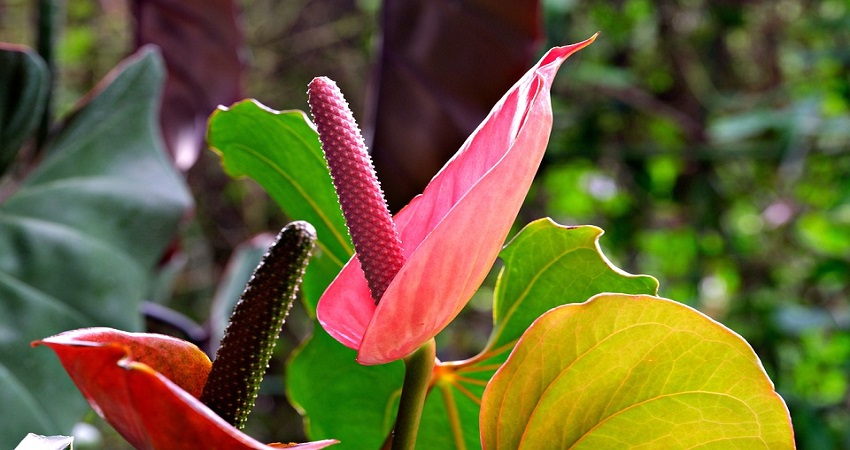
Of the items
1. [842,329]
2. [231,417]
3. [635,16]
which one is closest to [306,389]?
[231,417]

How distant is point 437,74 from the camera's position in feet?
1.54

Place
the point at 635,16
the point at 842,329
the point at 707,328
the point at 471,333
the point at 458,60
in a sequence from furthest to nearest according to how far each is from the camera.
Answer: the point at 471,333 < the point at 635,16 < the point at 842,329 < the point at 458,60 < the point at 707,328

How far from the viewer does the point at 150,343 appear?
0.21 metres

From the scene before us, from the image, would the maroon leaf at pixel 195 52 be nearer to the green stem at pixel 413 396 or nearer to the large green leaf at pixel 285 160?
the large green leaf at pixel 285 160

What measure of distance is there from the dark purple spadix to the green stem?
0.03 meters

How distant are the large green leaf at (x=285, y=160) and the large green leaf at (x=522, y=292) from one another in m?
0.06

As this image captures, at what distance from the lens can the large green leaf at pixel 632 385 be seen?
209mm

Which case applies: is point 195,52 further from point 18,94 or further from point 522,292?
point 522,292

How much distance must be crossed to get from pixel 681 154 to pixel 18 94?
35.9 inches

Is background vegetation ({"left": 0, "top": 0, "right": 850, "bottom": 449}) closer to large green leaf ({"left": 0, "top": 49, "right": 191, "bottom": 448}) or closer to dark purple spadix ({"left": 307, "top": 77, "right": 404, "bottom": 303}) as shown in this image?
large green leaf ({"left": 0, "top": 49, "right": 191, "bottom": 448})

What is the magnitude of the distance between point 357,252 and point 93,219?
0.25 meters

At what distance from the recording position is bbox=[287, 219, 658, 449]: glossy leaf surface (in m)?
0.28

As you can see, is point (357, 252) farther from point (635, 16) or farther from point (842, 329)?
point (635, 16)

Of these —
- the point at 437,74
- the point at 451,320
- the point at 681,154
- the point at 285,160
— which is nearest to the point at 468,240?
the point at 451,320
